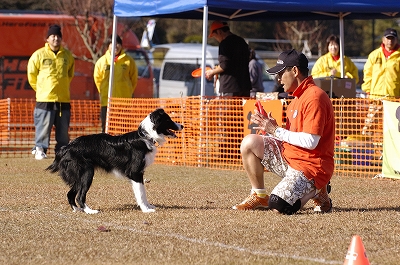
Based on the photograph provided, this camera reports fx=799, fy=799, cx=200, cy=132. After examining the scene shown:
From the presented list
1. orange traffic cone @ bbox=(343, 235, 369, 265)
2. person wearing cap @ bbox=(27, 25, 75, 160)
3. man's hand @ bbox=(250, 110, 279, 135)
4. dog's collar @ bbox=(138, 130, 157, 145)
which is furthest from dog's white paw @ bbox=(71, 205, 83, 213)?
person wearing cap @ bbox=(27, 25, 75, 160)

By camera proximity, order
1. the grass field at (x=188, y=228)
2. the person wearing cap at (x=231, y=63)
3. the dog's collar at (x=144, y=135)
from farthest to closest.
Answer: the person wearing cap at (x=231, y=63) → the dog's collar at (x=144, y=135) → the grass field at (x=188, y=228)

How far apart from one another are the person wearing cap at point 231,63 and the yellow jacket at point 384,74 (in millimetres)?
2271

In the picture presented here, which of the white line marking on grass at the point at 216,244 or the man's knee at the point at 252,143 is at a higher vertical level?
the man's knee at the point at 252,143

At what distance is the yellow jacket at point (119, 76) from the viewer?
48.4 feet

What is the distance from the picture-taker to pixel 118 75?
14734mm

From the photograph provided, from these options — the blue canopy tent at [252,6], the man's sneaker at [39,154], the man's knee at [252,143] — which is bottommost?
the man's sneaker at [39,154]

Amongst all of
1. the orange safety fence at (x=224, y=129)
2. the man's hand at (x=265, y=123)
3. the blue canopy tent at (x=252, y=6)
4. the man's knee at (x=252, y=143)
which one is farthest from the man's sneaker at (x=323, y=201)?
the blue canopy tent at (x=252, y=6)

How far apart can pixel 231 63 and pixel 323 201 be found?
5.23m

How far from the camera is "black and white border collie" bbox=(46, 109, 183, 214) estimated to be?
7859 mm

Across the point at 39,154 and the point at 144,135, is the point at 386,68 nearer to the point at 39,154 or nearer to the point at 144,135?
the point at 39,154

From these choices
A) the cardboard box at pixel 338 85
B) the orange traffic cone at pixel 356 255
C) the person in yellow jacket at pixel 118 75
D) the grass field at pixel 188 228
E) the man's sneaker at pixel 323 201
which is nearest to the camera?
the orange traffic cone at pixel 356 255

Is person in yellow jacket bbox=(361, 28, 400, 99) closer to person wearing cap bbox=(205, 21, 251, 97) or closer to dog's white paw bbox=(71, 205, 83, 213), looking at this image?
person wearing cap bbox=(205, 21, 251, 97)

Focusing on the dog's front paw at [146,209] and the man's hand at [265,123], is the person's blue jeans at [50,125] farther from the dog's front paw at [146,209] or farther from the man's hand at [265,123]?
the man's hand at [265,123]

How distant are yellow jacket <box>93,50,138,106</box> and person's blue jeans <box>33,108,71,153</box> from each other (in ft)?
3.88
